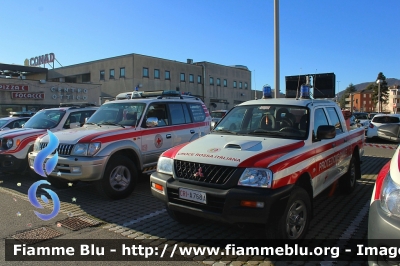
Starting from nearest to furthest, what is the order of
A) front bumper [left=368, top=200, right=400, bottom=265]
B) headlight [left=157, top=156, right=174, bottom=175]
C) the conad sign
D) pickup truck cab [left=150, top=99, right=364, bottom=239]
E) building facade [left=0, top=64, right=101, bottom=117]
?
1. front bumper [left=368, top=200, right=400, bottom=265]
2. pickup truck cab [left=150, top=99, right=364, bottom=239]
3. headlight [left=157, top=156, right=174, bottom=175]
4. building facade [left=0, top=64, right=101, bottom=117]
5. the conad sign

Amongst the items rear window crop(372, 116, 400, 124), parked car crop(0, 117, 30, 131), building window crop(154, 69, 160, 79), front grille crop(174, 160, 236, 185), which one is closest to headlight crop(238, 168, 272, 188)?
front grille crop(174, 160, 236, 185)

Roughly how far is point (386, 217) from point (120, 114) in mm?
5775

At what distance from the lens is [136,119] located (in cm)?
692

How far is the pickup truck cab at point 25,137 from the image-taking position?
788 cm

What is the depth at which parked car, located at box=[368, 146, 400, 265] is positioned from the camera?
2.55 m

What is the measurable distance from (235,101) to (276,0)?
4455 centimetres

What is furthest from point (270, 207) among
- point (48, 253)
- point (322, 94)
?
point (322, 94)

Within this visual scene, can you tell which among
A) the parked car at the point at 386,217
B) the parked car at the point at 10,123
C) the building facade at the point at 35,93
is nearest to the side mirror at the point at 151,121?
the parked car at the point at 386,217

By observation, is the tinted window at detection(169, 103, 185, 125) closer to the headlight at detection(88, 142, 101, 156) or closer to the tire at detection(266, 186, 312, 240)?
the headlight at detection(88, 142, 101, 156)

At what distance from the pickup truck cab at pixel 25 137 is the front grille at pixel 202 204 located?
555 cm

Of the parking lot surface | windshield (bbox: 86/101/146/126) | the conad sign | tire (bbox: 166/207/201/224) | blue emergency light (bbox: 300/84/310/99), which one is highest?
the conad sign

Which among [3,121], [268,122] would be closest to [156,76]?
[3,121]

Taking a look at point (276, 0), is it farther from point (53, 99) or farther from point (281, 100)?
point (53, 99)

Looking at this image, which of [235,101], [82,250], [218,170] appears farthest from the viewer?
[235,101]
